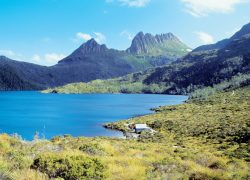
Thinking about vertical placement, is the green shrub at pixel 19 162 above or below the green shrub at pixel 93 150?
above

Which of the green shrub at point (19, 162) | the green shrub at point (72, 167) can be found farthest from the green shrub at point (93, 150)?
the green shrub at point (72, 167)

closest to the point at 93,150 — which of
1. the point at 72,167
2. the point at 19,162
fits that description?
the point at 19,162

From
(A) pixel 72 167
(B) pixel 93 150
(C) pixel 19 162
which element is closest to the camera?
(A) pixel 72 167

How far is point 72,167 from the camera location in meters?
13.7

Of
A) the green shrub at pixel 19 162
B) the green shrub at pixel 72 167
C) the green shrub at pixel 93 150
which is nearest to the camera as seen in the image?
the green shrub at pixel 72 167

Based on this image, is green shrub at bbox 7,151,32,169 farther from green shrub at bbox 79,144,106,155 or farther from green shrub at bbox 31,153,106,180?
green shrub at bbox 79,144,106,155

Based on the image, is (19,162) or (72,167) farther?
(19,162)

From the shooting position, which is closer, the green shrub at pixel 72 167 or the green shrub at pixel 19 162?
the green shrub at pixel 72 167

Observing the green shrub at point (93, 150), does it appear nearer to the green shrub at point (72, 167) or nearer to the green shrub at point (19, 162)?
the green shrub at point (19, 162)

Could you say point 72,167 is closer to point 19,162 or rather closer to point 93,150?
point 19,162

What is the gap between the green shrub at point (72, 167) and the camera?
13469 millimetres

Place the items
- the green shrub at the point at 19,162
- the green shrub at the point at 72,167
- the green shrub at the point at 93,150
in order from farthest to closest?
the green shrub at the point at 93,150 → the green shrub at the point at 19,162 → the green shrub at the point at 72,167

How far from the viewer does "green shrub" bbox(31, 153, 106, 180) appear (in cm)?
1347

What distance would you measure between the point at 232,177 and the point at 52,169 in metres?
7.76
